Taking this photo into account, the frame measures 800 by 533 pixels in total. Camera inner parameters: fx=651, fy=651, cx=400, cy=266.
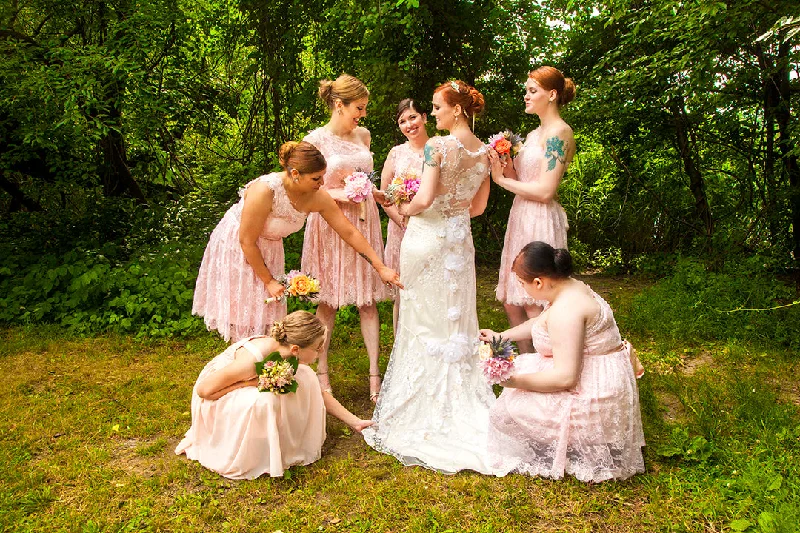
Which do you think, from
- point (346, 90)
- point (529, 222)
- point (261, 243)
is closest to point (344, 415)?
point (261, 243)

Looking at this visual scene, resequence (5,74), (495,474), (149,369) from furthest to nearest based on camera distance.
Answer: (5,74), (149,369), (495,474)

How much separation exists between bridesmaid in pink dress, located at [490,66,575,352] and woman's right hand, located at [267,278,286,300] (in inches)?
59.6

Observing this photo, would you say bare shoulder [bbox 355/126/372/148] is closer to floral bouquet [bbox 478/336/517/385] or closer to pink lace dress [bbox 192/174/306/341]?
pink lace dress [bbox 192/174/306/341]

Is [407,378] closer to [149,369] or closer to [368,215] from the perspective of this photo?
[368,215]

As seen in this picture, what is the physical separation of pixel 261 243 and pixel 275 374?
1.00 metres

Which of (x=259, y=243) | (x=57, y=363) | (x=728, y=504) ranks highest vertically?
(x=259, y=243)

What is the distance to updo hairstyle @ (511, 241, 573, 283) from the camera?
133 inches

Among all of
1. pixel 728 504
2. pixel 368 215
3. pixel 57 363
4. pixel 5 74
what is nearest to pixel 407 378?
pixel 368 215

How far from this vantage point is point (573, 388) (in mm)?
3402

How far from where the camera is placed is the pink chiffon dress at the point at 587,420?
337cm

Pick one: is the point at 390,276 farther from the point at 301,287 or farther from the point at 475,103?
the point at 475,103

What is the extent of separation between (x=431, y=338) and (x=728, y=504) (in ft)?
5.93

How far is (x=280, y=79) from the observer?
7.93 m

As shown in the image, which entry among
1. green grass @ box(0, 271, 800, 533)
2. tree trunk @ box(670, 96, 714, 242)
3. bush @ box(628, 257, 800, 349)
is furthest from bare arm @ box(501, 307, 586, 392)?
tree trunk @ box(670, 96, 714, 242)
